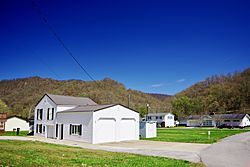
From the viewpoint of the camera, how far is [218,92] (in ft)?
372

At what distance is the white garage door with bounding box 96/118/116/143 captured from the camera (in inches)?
1137

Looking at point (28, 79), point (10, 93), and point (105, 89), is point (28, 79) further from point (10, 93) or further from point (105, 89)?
point (105, 89)

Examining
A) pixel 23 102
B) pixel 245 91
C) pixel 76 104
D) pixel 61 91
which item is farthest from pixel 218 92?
pixel 76 104

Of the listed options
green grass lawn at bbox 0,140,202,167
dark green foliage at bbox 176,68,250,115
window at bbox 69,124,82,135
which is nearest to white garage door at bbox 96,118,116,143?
window at bbox 69,124,82,135

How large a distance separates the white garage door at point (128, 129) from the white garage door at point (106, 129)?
138 centimetres

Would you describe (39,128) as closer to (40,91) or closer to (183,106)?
(40,91)

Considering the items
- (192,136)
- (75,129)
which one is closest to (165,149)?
(75,129)

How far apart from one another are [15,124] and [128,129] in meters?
37.8

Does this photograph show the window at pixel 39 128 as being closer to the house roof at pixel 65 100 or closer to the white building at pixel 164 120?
the house roof at pixel 65 100

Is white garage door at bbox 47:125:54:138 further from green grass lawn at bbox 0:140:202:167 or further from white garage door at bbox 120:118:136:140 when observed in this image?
green grass lawn at bbox 0:140:202:167

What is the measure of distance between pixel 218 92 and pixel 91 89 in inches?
2253

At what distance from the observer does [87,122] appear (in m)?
29.1

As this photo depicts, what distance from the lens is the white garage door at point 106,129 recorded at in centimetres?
2888

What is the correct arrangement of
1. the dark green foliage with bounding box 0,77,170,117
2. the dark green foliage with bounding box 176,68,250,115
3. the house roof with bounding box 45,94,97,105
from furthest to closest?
the dark green foliage with bounding box 176,68,250,115
the dark green foliage with bounding box 0,77,170,117
the house roof with bounding box 45,94,97,105
